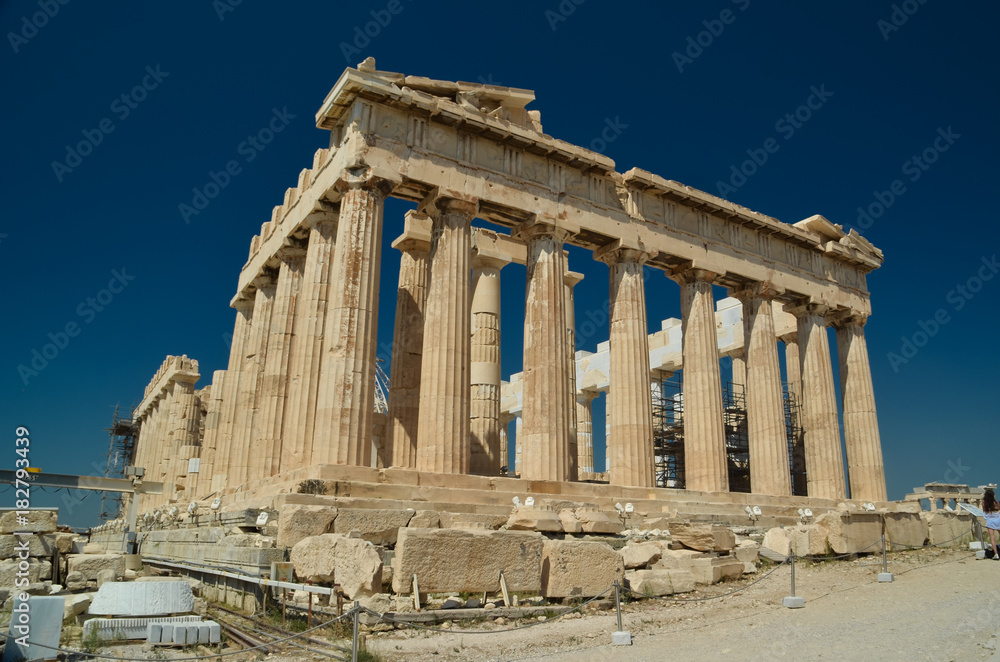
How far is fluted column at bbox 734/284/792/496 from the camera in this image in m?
25.1

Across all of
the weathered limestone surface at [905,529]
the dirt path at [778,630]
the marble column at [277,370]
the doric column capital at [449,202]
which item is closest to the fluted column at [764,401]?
the weathered limestone surface at [905,529]

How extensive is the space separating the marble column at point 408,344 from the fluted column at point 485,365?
70.9 inches

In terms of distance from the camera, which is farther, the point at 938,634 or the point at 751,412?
the point at 751,412

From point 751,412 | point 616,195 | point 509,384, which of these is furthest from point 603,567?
point 509,384

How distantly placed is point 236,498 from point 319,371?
3709 millimetres

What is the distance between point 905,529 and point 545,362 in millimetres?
9427

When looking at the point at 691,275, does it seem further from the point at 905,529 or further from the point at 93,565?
the point at 93,565

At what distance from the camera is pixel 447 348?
19109 millimetres

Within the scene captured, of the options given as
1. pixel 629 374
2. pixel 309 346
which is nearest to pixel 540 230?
pixel 629 374

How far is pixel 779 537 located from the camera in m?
16.1

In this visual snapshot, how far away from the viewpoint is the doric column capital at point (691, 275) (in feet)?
82.0

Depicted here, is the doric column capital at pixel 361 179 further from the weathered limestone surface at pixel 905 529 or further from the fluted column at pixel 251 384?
the weathered limestone surface at pixel 905 529

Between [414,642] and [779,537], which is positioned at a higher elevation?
[779,537]

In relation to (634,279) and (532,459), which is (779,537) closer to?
(532,459)
